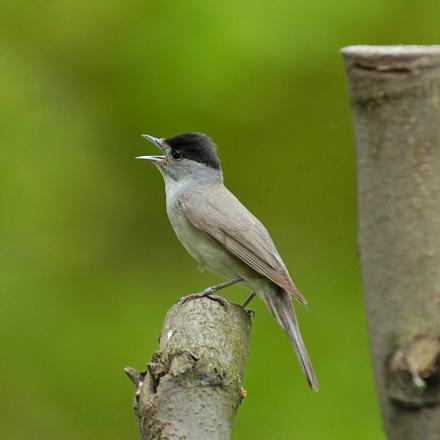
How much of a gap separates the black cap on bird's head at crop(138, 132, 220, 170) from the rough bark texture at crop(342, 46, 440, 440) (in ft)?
12.7

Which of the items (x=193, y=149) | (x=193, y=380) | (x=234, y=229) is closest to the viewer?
(x=193, y=380)

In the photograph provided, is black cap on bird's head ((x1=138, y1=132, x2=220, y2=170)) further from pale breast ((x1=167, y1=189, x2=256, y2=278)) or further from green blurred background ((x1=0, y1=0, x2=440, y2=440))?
green blurred background ((x1=0, y1=0, x2=440, y2=440))

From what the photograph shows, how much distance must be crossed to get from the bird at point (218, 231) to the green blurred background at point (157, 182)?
695 mm

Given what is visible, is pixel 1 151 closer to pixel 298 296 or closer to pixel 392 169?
pixel 298 296

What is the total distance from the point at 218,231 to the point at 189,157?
1.94 ft

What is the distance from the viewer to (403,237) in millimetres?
1503

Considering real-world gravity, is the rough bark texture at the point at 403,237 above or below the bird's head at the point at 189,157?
above

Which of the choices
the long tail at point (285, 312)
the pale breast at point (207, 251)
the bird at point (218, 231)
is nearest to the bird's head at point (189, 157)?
the bird at point (218, 231)

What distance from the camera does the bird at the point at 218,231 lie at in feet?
15.3

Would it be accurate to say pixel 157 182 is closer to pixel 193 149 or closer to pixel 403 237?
pixel 193 149

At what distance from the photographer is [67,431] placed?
631cm

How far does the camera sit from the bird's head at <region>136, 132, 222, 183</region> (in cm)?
542

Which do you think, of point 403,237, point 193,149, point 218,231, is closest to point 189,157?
point 193,149

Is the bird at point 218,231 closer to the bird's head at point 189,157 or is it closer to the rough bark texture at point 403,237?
the bird's head at point 189,157
